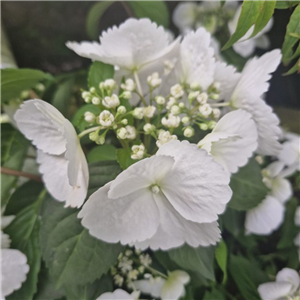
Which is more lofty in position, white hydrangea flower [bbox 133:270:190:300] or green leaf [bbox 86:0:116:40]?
green leaf [bbox 86:0:116:40]

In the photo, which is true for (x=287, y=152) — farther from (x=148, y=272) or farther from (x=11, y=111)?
(x=11, y=111)

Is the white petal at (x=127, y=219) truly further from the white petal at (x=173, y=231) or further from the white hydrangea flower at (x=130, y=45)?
the white hydrangea flower at (x=130, y=45)

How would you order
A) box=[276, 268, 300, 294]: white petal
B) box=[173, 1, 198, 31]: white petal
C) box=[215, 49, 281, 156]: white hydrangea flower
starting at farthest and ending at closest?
1. box=[173, 1, 198, 31]: white petal
2. box=[276, 268, 300, 294]: white petal
3. box=[215, 49, 281, 156]: white hydrangea flower

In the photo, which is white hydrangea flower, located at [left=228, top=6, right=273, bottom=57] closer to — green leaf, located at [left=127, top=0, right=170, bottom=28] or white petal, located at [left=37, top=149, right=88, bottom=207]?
green leaf, located at [left=127, top=0, right=170, bottom=28]

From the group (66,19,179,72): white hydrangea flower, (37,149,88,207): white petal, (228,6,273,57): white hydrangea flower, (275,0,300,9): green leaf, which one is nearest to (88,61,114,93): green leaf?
(66,19,179,72): white hydrangea flower

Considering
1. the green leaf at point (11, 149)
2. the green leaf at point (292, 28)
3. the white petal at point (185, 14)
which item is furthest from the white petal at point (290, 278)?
the white petal at point (185, 14)

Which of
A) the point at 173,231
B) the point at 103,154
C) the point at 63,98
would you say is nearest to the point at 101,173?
the point at 103,154

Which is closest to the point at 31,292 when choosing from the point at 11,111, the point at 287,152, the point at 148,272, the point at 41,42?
the point at 148,272
